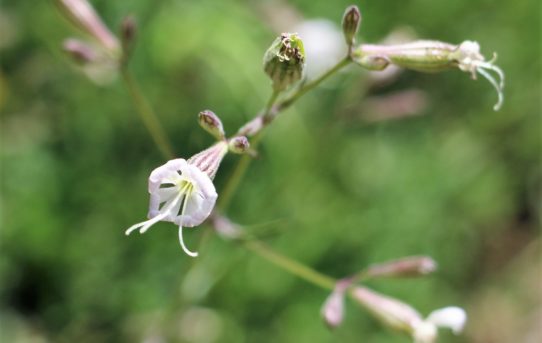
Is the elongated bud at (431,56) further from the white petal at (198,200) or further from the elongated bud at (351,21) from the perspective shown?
the white petal at (198,200)

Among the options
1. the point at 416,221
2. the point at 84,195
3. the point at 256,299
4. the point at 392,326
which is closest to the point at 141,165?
the point at 84,195

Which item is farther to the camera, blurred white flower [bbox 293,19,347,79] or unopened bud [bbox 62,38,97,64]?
blurred white flower [bbox 293,19,347,79]

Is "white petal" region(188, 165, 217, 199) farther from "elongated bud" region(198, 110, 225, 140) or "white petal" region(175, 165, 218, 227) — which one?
"elongated bud" region(198, 110, 225, 140)

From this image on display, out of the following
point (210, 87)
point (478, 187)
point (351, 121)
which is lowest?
point (210, 87)

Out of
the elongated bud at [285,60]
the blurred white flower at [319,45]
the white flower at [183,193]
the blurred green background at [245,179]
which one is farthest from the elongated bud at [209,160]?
the blurred white flower at [319,45]

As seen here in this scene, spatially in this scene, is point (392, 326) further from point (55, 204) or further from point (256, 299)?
point (55, 204)

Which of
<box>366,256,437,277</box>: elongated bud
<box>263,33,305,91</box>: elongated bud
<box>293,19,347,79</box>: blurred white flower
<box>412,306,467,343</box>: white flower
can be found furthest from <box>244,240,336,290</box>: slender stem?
<box>293,19,347,79</box>: blurred white flower

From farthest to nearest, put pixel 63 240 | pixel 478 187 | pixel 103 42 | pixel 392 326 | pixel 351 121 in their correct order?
pixel 478 187 < pixel 63 240 < pixel 351 121 < pixel 103 42 < pixel 392 326
